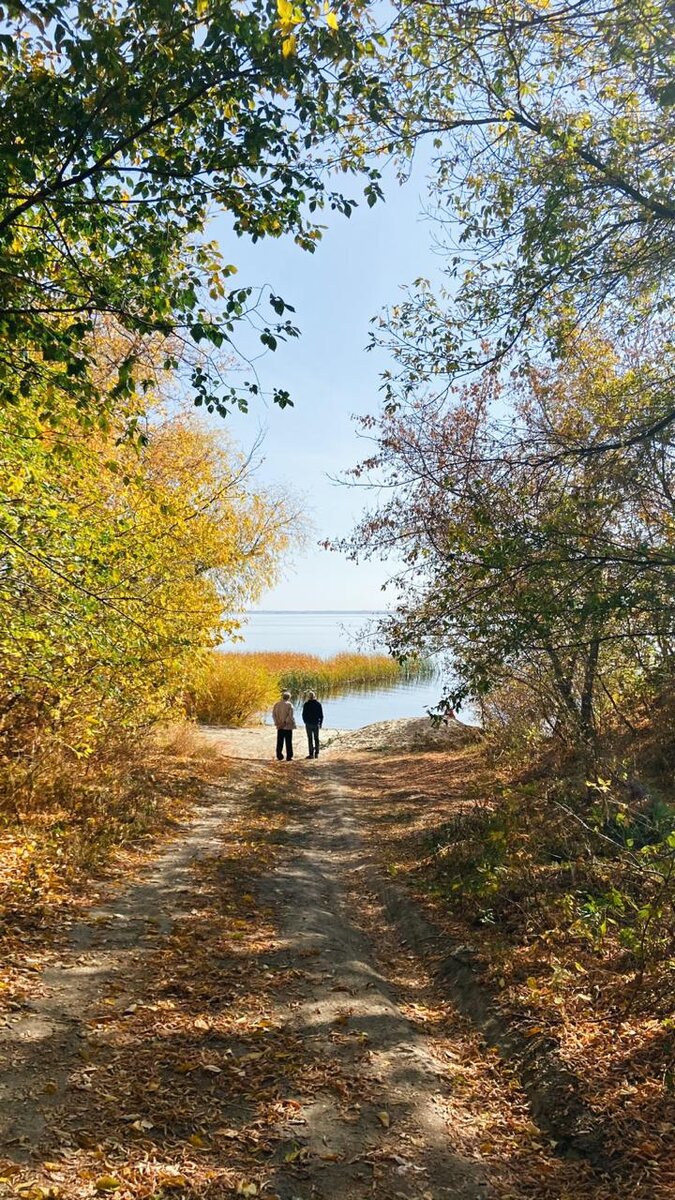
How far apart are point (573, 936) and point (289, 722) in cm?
1161

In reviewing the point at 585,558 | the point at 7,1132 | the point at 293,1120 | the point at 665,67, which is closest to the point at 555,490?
the point at 585,558

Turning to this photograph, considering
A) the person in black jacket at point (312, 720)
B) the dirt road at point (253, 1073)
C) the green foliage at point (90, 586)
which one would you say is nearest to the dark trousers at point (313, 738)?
the person in black jacket at point (312, 720)

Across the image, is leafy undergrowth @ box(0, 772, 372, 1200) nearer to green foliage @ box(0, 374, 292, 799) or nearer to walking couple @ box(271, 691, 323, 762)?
green foliage @ box(0, 374, 292, 799)

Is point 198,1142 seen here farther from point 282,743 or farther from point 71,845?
point 282,743

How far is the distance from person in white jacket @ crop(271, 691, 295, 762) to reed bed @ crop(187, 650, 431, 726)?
183cm

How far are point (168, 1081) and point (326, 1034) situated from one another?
1023 mm

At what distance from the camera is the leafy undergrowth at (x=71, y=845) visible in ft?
15.4

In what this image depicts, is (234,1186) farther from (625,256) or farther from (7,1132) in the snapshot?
(625,256)

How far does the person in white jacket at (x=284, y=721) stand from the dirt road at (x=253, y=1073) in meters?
9.95

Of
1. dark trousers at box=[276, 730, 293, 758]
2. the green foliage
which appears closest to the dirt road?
the green foliage

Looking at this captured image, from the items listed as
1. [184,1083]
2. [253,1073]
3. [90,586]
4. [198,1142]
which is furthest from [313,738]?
[198,1142]

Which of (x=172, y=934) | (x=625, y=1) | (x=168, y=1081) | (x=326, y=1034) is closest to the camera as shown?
(x=168, y=1081)

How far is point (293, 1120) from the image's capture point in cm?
322

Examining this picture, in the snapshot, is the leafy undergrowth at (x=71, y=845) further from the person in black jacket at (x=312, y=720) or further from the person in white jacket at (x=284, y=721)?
the person in black jacket at (x=312, y=720)
